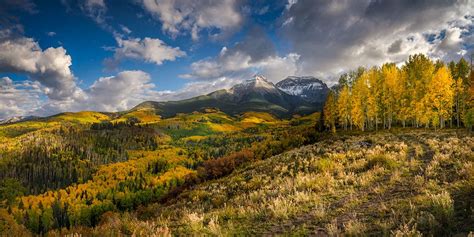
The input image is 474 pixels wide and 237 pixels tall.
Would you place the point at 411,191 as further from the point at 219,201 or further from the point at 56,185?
the point at 56,185

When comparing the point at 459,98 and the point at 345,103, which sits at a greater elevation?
the point at 345,103

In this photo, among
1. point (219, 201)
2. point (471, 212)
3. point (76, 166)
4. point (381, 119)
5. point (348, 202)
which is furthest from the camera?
point (76, 166)

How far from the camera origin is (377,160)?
17594 millimetres

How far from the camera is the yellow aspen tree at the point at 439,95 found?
182 ft

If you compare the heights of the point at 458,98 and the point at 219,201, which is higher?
the point at 458,98

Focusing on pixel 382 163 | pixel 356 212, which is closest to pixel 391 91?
pixel 382 163

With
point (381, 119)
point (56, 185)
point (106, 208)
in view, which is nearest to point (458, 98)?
point (381, 119)

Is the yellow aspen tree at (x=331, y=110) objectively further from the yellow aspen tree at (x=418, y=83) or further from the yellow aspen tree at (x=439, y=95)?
the yellow aspen tree at (x=439, y=95)

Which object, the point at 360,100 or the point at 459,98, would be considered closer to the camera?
the point at 459,98

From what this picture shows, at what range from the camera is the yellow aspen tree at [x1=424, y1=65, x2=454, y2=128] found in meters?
55.4

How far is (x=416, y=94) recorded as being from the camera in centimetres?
6012

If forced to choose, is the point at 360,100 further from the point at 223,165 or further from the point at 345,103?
the point at 223,165

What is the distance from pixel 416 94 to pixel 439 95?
14.2 feet

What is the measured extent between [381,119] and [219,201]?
70.9 m
